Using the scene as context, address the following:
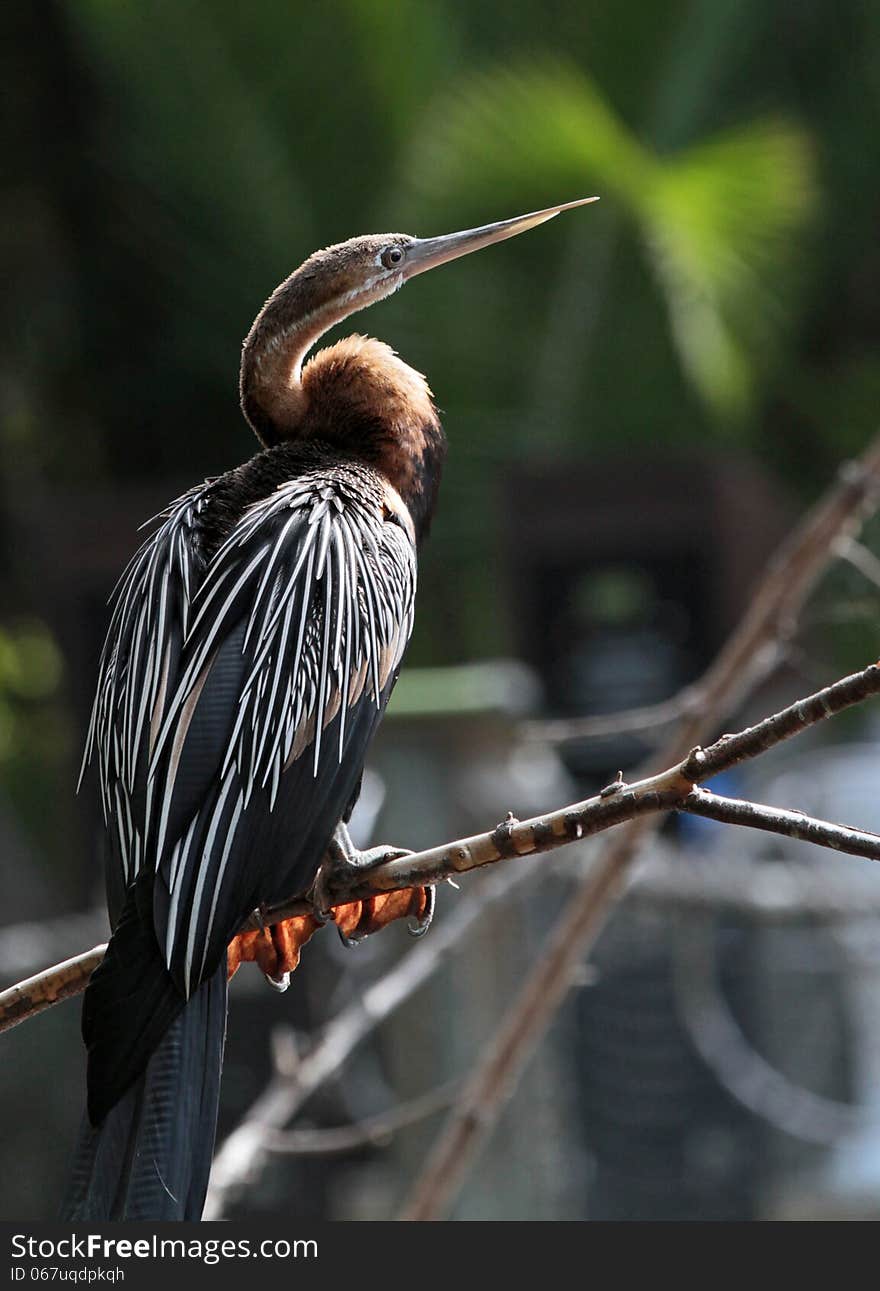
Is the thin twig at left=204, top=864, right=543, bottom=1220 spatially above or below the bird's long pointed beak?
below

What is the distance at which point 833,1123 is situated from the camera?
3273 mm

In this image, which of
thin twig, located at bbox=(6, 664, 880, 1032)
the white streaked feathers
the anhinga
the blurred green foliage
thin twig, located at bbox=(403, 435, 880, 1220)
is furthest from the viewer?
the blurred green foliage

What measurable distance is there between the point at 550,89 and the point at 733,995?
3.06 meters

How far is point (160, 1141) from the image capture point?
136cm

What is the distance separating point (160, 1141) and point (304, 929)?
1.66 feet

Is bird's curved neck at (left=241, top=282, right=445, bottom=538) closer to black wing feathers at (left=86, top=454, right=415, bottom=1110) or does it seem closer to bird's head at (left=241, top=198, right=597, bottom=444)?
bird's head at (left=241, top=198, right=597, bottom=444)

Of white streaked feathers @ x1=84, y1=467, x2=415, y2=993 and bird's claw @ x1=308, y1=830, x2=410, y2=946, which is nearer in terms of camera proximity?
white streaked feathers @ x1=84, y1=467, x2=415, y2=993

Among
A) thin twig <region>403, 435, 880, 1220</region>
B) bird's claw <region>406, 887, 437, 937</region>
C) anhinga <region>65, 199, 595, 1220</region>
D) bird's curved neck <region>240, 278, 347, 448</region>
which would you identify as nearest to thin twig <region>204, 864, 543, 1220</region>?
thin twig <region>403, 435, 880, 1220</region>

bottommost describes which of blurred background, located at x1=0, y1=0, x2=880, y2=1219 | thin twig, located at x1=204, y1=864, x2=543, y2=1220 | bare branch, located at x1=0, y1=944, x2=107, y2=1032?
blurred background, located at x1=0, y1=0, x2=880, y2=1219

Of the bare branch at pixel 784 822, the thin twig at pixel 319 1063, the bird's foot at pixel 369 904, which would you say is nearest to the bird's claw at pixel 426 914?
the bird's foot at pixel 369 904

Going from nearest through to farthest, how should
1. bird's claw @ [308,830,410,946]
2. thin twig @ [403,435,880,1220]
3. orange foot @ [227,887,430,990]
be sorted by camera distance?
bird's claw @ [308,830,410,946]
orange foot @ [227,887,430,990]
thin twig @ [403,435,880,1220]

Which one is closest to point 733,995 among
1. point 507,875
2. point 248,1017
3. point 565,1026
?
point 565,1026

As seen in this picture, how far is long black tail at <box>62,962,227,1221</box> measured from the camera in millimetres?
1339

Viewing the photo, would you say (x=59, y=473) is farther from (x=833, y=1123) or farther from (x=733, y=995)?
(x=833, y=1123)
